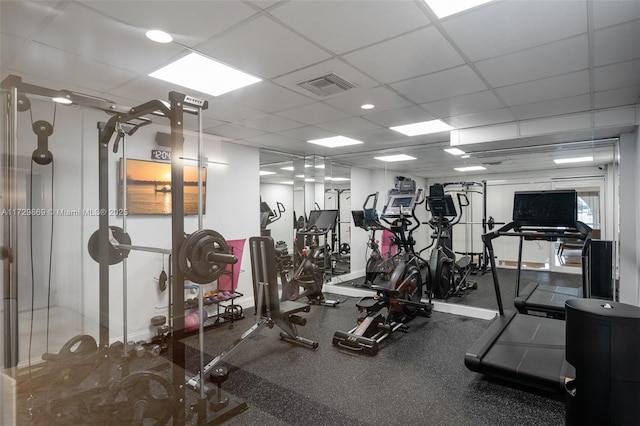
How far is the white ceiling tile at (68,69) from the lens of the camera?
7.56ft

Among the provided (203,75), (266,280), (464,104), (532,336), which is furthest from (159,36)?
(532,336)

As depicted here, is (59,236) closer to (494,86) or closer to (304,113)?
(304,113)

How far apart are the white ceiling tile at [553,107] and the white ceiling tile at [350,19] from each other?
7.51ft

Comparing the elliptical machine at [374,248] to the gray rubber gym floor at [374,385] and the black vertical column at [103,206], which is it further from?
the black vertical column at [103,206]

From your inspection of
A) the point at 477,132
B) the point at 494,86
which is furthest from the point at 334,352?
the point at 477,132

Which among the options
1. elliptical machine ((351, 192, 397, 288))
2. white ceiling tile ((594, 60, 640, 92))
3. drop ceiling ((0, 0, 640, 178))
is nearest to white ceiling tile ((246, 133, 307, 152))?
drop ceiling ((0, 0, 640, 178))

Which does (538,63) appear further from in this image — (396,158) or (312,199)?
(312,199)

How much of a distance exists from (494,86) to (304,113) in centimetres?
189

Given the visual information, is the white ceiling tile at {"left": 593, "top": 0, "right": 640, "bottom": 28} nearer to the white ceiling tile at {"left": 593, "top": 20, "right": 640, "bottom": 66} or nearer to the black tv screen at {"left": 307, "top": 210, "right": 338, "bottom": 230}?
the white ceiling tile at {"left": 593, "top": 20, "right": 640, "bottom": 66}

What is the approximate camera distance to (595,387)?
176 cm

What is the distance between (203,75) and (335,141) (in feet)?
9.07

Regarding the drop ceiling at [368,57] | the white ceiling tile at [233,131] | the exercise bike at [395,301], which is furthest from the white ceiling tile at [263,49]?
the exercise bike at [395,301]

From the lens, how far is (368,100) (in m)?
3.34

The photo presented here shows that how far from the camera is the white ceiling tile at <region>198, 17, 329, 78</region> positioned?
2062mm
